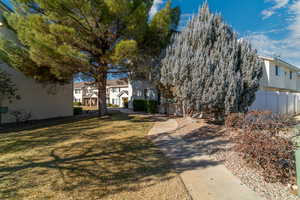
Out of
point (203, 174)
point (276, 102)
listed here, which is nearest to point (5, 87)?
point (203, 174)

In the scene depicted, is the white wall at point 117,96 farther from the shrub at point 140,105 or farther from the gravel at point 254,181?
the gravel at point 254,181

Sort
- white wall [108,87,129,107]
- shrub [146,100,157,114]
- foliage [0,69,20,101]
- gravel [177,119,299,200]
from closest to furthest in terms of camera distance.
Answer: gravel [177,119,299,200]
foliage [0,69,20,101]
shrub [146,100,157,114]
white wall [108,87,129,107]

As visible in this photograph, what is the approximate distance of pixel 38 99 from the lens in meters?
11.7

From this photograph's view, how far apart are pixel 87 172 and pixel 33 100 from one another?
10.8 meters

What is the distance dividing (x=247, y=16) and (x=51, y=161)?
1523 cm

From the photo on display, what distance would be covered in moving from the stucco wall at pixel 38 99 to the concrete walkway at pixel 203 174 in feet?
34.1

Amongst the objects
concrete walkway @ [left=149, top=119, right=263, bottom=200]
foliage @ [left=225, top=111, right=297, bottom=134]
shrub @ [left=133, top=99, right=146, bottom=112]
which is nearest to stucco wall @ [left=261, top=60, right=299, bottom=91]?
shrub @ [left=133, top=99, right=146, bottom=112]

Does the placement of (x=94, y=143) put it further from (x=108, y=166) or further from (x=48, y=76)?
(x=48, y=76)

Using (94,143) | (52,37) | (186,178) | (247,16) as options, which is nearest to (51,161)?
(94,143)

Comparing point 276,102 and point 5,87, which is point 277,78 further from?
point 5,87

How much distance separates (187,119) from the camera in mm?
9250

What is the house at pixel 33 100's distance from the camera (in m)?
9.95

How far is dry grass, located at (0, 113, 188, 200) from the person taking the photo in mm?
2812

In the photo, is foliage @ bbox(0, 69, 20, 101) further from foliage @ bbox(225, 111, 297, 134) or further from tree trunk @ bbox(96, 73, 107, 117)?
foliage @ bbox(225, 111, 297, 134)
